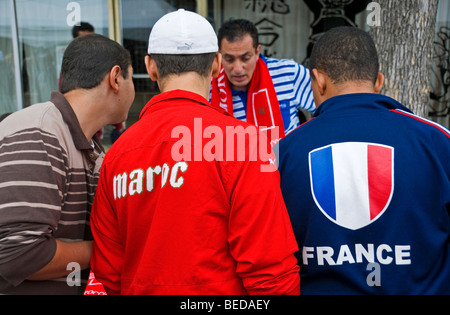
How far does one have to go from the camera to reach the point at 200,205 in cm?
124

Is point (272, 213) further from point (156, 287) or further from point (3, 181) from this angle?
point (3, 181)

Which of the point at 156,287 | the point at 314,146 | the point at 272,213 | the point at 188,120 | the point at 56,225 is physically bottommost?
the point at 156,287

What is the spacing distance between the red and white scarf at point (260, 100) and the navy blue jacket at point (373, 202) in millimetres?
1646

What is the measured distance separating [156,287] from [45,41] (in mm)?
5728

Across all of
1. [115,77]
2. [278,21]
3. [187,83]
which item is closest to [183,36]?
[187,83]

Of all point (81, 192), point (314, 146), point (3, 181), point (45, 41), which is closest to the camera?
point (3, 181)

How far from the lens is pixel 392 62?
2971 millimetres

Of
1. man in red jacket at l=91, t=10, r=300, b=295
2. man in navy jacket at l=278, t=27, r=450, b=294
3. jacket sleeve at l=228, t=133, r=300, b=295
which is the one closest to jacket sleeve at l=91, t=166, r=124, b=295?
man in red jacket at l=91, t=10, r=300, b=295

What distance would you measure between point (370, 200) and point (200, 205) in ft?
1.91

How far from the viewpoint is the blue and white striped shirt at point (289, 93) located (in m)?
3.11

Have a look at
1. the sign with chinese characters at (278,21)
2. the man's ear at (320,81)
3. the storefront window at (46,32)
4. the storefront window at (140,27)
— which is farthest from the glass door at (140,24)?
the man's ear at (320,81)

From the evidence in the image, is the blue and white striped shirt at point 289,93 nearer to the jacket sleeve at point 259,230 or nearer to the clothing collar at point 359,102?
the clothing collar at point 359,102

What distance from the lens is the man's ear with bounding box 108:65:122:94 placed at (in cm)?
163

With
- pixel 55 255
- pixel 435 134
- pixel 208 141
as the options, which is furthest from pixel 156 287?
pixel 435 134
